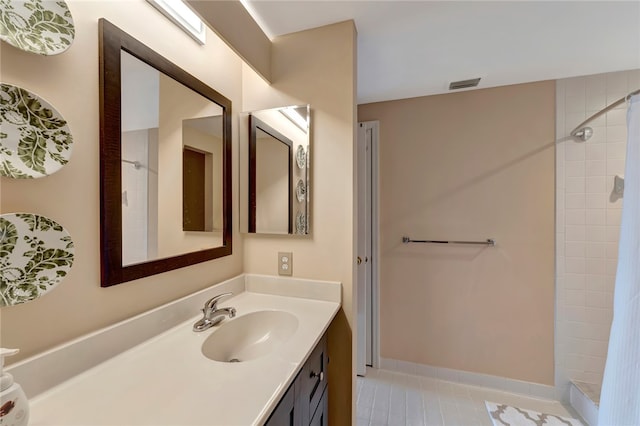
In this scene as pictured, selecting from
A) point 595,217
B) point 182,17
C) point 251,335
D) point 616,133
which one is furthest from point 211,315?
Result: point 616,133

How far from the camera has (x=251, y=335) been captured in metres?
1.12

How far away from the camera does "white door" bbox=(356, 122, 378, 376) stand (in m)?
2.11

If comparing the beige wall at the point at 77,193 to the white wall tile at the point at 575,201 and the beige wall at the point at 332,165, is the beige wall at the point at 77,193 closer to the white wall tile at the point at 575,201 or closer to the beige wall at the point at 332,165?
the beige wall at the point at 332,165

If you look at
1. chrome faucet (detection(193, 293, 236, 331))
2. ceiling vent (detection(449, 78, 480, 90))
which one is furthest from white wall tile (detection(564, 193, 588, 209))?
chrome faucet (detection(193, 293, 236, 331))

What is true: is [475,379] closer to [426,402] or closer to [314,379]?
[426,402]

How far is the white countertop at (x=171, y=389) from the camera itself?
0.55 metres

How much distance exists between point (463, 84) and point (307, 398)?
7.15ft

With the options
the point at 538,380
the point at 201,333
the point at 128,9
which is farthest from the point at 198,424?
the point at 538,380

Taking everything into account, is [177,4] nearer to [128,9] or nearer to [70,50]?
[128,9]

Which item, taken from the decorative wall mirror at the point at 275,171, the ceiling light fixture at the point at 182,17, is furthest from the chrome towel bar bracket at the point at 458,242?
the ceiling light fixture at the point at 182,17

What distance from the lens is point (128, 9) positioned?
83 centimetres

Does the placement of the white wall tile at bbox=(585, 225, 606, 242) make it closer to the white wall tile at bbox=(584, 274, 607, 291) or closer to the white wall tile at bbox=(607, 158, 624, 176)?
the white wall tile at bbox=(584, 274, 607, 291)

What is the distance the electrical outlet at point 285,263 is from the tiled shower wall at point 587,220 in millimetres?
1901

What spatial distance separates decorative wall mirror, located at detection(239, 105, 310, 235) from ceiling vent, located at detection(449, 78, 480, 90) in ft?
4.17
